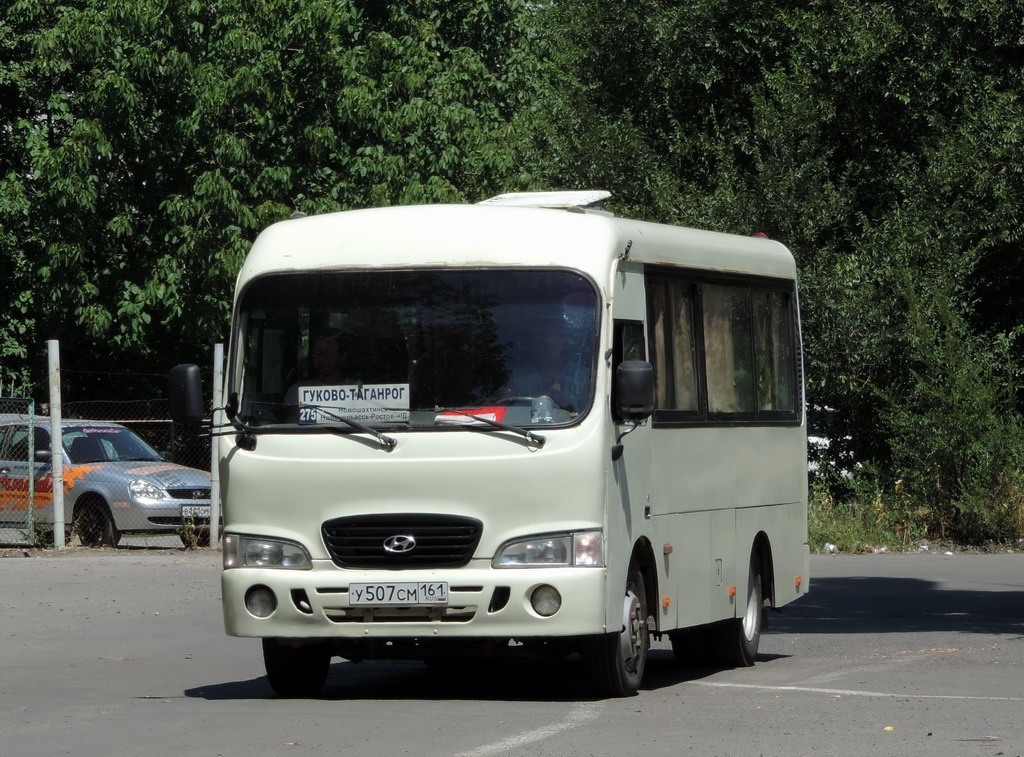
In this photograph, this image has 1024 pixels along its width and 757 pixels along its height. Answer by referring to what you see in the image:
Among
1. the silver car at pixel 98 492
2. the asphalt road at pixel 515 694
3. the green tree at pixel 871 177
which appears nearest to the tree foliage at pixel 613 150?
the green tree at pixel 871 177

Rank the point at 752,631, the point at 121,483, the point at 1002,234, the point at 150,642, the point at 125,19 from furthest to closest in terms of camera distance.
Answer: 1. the point at 125,19
2. the point at 1002,234
3. the point at 121,483
4. the point at 150,642
5. the point at 752,631

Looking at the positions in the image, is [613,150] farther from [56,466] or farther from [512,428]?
[512,428]

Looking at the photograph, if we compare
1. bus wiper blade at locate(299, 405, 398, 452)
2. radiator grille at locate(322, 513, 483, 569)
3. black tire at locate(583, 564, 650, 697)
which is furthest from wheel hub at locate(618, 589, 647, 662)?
bus wiper blade at locate(299, 405, 398, 452)

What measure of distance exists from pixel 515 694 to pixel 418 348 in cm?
205

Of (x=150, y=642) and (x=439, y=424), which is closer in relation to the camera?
(x=439, y=424)

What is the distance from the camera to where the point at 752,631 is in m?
13.5

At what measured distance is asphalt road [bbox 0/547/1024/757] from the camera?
29.3 ft

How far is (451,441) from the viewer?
1063 cm

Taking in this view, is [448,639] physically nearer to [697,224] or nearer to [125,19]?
[697,224]

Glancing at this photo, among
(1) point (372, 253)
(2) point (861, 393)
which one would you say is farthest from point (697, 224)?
(1) point (372, 253)

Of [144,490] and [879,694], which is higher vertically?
[144,490]

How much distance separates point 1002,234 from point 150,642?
54.9 feet

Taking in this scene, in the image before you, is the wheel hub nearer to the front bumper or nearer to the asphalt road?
the asphalt road

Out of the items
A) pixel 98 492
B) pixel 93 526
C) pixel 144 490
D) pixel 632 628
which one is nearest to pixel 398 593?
pixel 632 628
